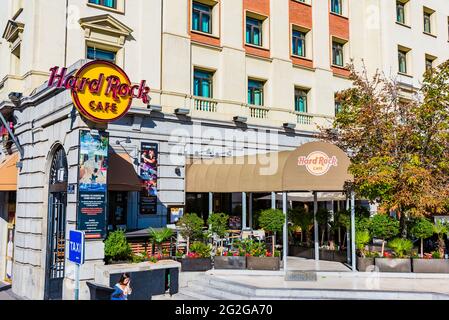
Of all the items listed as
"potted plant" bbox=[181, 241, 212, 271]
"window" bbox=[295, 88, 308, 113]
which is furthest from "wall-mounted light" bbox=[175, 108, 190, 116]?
"window" bbox=[295, 88, 308, 113]

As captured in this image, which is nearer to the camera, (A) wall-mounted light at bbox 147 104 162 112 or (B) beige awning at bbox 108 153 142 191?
(B) beige awning at bbox 108 153 142 191

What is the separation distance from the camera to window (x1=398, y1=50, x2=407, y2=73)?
31955 mm

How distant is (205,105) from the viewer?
23.2 metres

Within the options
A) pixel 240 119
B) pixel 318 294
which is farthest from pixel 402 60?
pixel 318 294

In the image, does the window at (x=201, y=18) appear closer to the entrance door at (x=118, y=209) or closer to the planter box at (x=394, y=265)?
the entrance door at (x=118, y=209)

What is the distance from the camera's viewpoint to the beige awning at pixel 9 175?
885 inches

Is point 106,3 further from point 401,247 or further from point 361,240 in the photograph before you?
point 401,247

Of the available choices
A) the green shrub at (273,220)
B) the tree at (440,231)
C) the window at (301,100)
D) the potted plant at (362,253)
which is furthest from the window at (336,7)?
the green shrub at (273,220)

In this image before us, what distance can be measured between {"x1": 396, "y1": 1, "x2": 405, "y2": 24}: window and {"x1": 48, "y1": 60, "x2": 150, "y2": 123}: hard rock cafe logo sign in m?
23.5

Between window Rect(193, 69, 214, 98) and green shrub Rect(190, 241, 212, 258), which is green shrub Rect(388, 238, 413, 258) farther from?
window Rect(193, 69, 214, 98)

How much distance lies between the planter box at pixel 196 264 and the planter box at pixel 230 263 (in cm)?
28

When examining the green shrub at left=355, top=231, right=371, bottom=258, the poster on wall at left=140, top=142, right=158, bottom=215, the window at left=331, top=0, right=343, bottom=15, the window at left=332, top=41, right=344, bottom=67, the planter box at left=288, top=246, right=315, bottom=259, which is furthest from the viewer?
the window at left=331, top=0, right=343, bottom=15

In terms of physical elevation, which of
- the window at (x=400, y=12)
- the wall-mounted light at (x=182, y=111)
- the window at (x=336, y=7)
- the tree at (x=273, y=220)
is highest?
the window at (x=400, y=12)

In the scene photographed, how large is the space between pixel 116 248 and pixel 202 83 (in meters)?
11.0
